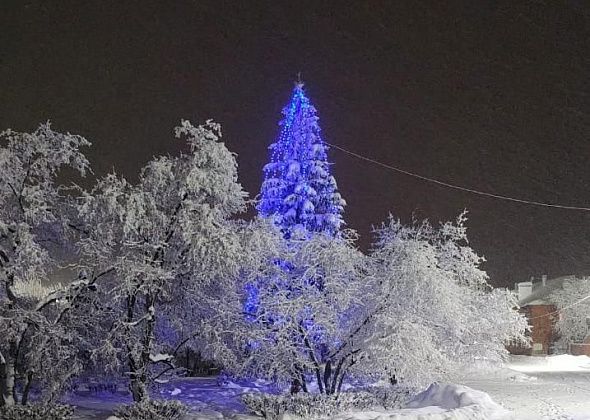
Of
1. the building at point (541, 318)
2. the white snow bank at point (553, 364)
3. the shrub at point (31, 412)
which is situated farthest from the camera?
the building at point (541, 318)

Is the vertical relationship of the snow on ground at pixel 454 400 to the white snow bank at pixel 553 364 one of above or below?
below

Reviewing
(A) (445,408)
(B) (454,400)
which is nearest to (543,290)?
(B) (454,400)

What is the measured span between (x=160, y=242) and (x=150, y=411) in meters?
4.21

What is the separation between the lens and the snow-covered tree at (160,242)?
57.1 feet

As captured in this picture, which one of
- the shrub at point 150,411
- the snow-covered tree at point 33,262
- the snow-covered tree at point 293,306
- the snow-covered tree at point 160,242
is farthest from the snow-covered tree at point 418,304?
the snow-covered tree at point 33,262

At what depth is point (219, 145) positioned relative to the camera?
18359 millimetres

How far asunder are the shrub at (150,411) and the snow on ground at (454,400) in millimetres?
1188

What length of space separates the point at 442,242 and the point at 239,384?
985cm

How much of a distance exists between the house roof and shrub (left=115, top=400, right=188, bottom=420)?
50159mm

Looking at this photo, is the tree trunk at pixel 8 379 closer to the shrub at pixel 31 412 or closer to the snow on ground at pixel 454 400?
the shrub at pixel 31 412

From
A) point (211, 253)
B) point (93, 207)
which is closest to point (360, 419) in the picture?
point (211, 253)

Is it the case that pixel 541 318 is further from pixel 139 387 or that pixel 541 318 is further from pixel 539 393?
pixel 139 387

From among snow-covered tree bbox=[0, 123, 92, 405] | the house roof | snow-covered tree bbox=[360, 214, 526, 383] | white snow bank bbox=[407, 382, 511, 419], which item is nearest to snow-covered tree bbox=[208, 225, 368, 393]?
snow-covered tree bbox=[360, 214, 526, 383]

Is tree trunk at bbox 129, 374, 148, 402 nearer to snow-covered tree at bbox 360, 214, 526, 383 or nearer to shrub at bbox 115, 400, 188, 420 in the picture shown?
shrub at bbox 115, 400, 188, 420
